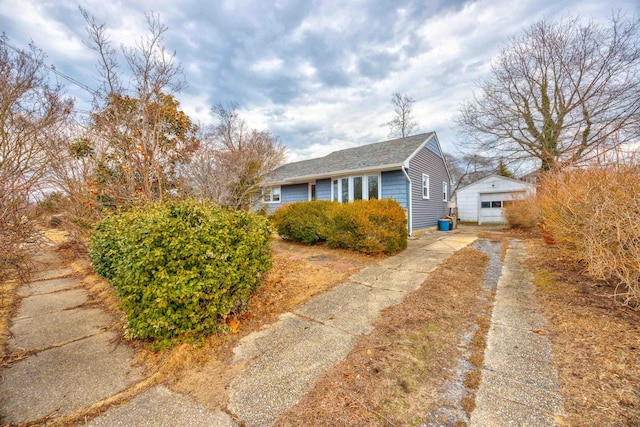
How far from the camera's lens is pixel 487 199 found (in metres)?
16.9

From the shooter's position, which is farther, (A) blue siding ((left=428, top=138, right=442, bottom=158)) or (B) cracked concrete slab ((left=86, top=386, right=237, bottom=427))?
(A) blue siding ((left=428, top=138, right=442, bottom=158))

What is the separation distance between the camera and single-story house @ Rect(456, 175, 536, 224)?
1590cm

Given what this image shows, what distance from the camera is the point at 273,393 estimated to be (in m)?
2.01

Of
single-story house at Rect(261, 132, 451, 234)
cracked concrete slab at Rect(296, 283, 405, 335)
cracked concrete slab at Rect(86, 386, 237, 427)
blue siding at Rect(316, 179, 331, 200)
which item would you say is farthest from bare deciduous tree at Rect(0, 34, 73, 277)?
blue siding at Rect(316, 179, 331, 200)

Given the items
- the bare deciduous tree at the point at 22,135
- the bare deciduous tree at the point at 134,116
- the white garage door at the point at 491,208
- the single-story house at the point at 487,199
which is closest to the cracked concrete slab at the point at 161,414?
the bare deciduous tree at the point at 22,135

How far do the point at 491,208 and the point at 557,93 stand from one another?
23.1 ft

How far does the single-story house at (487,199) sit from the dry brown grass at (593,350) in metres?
Result: 13.8

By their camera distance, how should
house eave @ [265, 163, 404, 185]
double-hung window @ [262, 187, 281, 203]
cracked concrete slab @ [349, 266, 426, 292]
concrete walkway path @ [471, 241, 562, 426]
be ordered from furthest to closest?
double-hung window @ [262, 187, 281, 203] → house eave @ [265, 163, 404, 185] → cracked concrete slab @ [349, 266, 426, 292] → concrete walkway path @ [471, 241, 562, 426]

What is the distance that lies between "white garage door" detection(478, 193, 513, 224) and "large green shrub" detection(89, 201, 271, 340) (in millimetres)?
18254

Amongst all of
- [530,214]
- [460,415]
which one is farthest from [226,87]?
[530,214]

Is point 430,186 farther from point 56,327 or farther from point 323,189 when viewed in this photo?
point 56,327

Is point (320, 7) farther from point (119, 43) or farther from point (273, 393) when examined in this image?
point (273, 393)

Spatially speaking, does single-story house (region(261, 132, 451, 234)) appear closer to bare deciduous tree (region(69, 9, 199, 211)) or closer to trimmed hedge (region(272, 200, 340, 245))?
trimmed hedge (region(272, 200, 340, 245))

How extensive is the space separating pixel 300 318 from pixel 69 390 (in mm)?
2262
